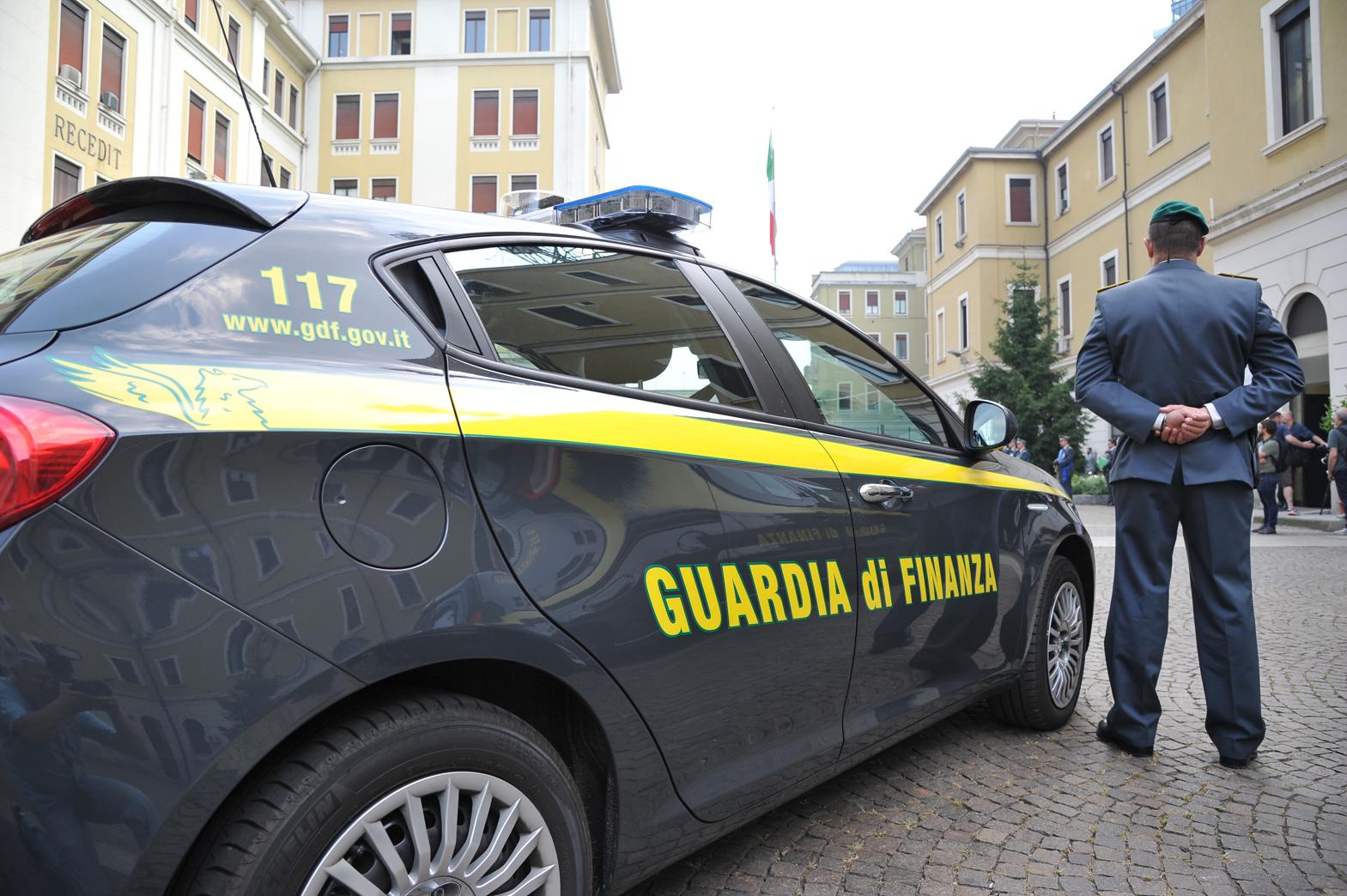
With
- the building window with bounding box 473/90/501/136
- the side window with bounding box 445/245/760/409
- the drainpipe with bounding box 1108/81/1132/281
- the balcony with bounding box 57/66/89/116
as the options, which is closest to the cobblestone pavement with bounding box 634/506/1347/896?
the side window with bounding box 445/245/760/409

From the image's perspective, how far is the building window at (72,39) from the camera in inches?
810

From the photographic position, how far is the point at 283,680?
1.27 m

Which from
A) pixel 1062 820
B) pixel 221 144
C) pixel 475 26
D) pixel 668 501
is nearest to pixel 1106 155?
pixel 475 26

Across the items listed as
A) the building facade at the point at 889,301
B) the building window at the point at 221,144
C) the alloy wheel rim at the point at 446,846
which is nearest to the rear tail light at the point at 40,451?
the alloy wheel rim at the point at 446,846

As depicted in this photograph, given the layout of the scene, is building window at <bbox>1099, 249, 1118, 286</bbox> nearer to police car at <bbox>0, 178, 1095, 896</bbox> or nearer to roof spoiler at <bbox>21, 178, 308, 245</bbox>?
police car at <bbox>0, 178, 1095, 896</bbox>

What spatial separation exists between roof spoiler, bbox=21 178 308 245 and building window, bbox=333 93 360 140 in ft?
123

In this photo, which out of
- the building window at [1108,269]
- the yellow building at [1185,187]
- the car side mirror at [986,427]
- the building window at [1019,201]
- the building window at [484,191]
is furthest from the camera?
the building window at [1019,201]

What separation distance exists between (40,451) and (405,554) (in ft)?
1.55

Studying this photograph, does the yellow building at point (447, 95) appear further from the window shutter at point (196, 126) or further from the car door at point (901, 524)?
the car door at point (901, 524)

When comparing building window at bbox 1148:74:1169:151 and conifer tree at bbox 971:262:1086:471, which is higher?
building window at bbox 1148:74:1169:151

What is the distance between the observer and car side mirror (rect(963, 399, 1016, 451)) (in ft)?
10.1

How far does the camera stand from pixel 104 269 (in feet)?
4.68

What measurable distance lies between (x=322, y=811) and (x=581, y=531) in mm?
600

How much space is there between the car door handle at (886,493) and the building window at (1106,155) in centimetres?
3195
